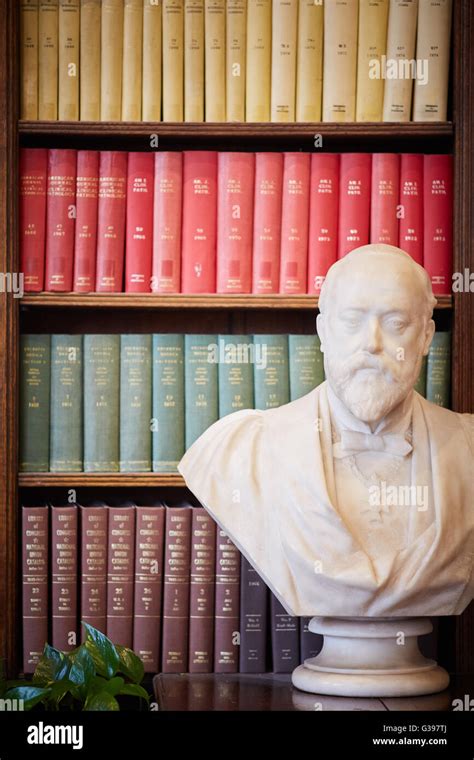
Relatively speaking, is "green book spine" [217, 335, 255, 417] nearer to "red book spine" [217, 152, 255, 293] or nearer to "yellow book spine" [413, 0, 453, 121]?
"red book spine" [217, 152, 255, 293]

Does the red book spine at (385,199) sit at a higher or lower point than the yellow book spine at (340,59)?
lower

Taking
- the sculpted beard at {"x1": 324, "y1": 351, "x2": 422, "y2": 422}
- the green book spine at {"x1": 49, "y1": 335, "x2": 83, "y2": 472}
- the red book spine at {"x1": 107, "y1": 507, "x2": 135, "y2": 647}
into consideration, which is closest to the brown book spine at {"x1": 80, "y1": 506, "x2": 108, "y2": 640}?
the red book spine at {"x1": 107, "y1": 507, "x2": 135, "y2": 647}

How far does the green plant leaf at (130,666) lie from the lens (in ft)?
7.66

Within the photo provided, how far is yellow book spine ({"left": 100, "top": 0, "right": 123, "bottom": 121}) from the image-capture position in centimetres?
280

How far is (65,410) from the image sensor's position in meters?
2.78

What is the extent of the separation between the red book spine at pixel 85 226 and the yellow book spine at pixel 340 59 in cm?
52

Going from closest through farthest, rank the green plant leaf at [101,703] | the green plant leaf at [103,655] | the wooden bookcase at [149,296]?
the green plant leaf at [101,703] → the green plant leaf at [103,655] → the wooden bookcase at [149,296]

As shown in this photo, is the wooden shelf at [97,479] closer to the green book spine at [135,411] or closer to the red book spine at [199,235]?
the green book spine at [135,411]

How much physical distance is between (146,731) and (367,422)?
659 mm

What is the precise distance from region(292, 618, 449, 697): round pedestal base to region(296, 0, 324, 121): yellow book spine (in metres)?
1.11

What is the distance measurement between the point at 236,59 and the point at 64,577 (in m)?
1.17

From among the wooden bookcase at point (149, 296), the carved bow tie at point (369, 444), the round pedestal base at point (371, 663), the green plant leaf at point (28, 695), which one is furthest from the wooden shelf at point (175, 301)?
the green plant leaf at point (28, 695)

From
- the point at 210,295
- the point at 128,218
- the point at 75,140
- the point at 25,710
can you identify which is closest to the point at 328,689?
the point at 25,710

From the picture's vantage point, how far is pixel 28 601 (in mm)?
2734
